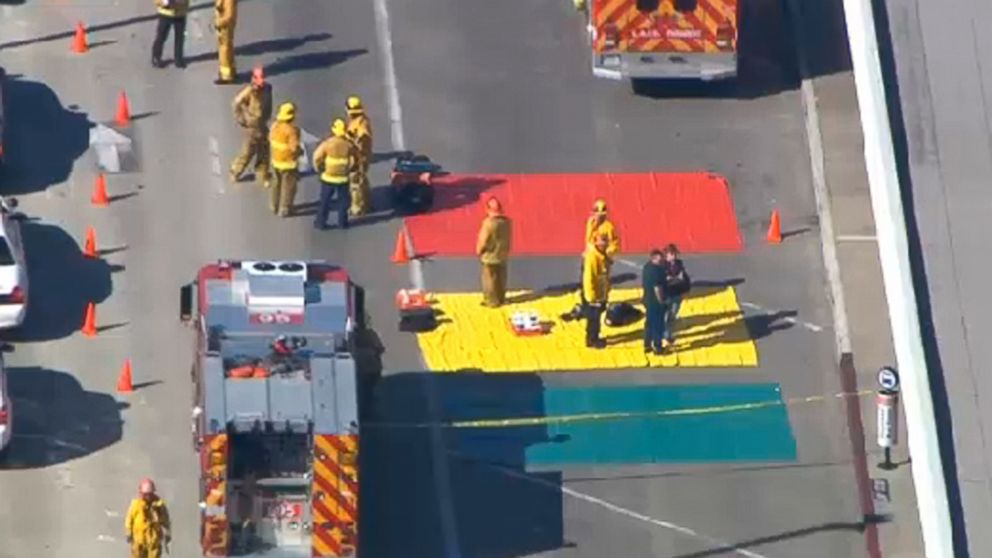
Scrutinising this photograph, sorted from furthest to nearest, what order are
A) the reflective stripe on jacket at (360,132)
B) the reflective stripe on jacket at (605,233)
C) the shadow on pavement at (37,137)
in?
the shadow on pavement at (37,137)
the reflective stripe on jacket at (360,132)
the reflective stripe on jacket at (605,233)

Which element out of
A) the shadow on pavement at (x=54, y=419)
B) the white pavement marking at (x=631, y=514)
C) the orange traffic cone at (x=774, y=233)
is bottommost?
the white pavement marking at (x=631, y=514)

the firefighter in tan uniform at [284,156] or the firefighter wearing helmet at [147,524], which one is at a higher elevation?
the firefighter in tan uniform at [284,156]

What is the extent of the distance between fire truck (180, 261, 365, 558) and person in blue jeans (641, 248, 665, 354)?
4217 mm

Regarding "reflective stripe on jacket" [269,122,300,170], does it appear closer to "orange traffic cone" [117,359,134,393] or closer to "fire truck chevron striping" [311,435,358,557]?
"orange traffic cone" [117,359,134,393]

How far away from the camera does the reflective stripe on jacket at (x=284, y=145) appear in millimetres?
49094

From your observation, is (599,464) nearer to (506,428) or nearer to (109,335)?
(506,428)

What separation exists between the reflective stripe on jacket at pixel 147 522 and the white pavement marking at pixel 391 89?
7.04 meters

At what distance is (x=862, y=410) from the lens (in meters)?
47.6

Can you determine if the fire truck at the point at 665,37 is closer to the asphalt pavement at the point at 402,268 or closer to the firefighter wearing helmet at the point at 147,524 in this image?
the asphalt pavement at the point at 402,268

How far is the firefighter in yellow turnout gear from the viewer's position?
49.6m

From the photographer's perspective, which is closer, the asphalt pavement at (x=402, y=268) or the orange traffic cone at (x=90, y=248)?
the asphalt pavement at (x=402, y=268)

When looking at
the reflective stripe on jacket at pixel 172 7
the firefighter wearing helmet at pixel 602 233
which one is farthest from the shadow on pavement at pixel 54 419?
the reflective stripe on jacket at pixel 172 7

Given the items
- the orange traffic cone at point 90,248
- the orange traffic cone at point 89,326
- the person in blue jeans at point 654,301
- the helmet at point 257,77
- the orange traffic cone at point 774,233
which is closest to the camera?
the person in blue jeans at point 654,301

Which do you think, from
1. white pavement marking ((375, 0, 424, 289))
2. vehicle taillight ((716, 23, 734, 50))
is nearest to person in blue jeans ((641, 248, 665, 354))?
white pavement marking ((375, 0, 424, 289))
